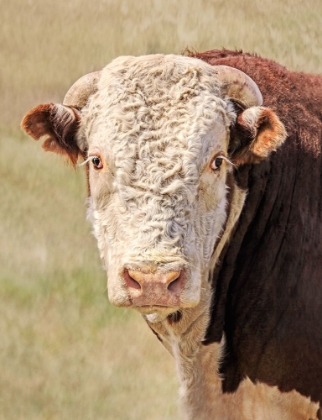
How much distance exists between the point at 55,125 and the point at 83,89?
0.99 feet

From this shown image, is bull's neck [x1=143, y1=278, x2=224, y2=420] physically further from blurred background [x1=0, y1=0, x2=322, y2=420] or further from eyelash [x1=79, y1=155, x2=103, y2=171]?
blurred background [x1=0, y1=0, x2=322, y2=420]

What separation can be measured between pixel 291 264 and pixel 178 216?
3.98ft

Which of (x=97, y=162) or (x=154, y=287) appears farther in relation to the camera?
(x=97, y=162)

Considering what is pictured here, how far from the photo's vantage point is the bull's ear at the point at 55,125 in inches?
238

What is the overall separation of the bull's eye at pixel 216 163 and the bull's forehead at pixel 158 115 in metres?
0.08

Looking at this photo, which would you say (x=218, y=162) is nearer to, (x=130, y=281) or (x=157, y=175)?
(x=157, y=175)

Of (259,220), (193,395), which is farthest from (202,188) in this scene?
(193,395)

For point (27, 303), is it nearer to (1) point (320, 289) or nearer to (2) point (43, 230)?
(2) point (43, 230)

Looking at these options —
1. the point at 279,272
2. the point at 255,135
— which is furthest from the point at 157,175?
the point at 279,272

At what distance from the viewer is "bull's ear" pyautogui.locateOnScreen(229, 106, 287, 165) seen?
5.78 metres

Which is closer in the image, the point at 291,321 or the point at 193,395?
the point at 291,321

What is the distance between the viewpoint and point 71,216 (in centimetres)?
1204

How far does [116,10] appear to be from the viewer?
50.6 ft

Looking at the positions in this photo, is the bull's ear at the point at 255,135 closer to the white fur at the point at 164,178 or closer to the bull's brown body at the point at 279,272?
the white fur at the point at 164,178
